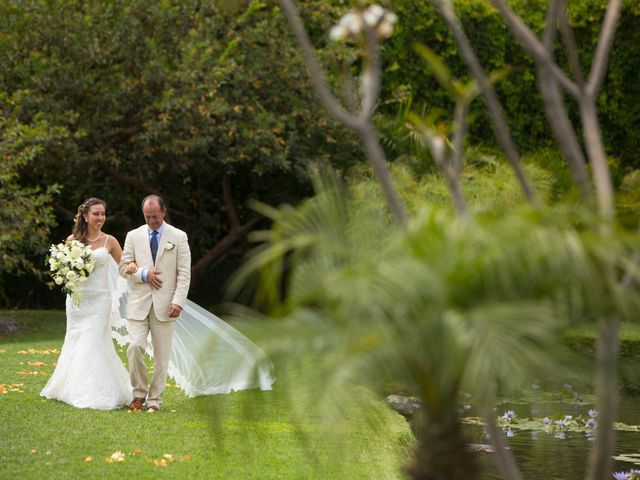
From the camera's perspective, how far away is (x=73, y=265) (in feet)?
32.2

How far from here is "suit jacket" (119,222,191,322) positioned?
9.49 m

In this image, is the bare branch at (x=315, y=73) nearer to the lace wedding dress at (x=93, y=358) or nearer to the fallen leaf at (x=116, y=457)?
the fallen leaf at (x=116, y=457)

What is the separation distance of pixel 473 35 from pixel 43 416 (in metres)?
13.8

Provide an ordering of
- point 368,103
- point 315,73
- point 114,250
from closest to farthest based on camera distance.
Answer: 1. point 368,103
2. point 315,73
3. point 114,250

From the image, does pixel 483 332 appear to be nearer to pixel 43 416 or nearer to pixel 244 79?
pixel 43 416

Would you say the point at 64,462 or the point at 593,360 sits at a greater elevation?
the point at 593,360

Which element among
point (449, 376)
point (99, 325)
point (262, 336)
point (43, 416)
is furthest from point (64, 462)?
point (449, 376)

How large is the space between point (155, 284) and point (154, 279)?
0.16 ft

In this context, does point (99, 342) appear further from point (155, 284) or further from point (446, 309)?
point (446, 309)

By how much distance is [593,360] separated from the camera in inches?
142

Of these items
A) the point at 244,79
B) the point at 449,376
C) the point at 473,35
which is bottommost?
the point at 449,376

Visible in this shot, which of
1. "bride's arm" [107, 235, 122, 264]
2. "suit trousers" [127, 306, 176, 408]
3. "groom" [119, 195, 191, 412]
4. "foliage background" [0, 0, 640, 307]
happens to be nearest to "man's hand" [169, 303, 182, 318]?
"groom" [119, 195, 191, 412]

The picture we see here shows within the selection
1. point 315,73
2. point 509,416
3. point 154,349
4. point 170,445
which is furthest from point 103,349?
point 315,73

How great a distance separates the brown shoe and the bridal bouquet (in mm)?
1025
